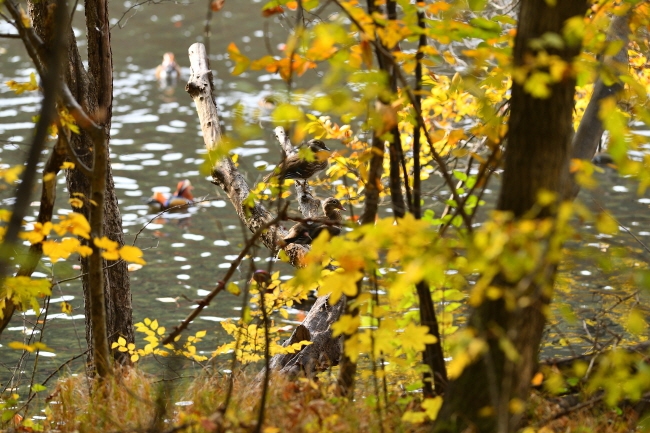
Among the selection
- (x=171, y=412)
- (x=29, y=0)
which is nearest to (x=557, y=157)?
(x=171, y=412)

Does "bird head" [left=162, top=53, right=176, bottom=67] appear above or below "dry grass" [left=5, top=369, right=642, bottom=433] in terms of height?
above

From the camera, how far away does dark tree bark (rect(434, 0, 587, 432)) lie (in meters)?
2.89

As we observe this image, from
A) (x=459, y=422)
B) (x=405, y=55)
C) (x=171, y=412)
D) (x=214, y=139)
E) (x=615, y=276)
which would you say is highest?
(x=405, y=55)

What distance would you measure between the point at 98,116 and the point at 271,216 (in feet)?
5.19

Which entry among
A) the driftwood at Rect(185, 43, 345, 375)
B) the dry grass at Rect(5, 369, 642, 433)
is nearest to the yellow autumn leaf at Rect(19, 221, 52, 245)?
the dry grass at Rect(5, 369, 642, 433)

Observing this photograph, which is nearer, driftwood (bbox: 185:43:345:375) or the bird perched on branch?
driftwood (bbox: 185:43:345:375)

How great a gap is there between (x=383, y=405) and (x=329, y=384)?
345 millimetres

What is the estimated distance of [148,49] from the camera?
24.4 meters

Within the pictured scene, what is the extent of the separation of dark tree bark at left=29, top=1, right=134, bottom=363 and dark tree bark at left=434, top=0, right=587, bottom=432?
283 centimetres

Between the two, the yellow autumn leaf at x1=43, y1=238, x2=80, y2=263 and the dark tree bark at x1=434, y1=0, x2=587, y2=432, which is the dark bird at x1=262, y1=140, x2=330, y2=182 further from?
the dark tree bark at x1=434, y1=0, x2=587, y2=432

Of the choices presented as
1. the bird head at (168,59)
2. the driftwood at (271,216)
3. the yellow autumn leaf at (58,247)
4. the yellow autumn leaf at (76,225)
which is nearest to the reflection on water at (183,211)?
the yellow autumn leaf at (58,247)

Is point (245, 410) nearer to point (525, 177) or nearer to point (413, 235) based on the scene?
point (413, 235)

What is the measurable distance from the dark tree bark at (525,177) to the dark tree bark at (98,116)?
2833 millimetres

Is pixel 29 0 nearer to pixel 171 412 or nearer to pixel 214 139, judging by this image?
pixel 214 139
